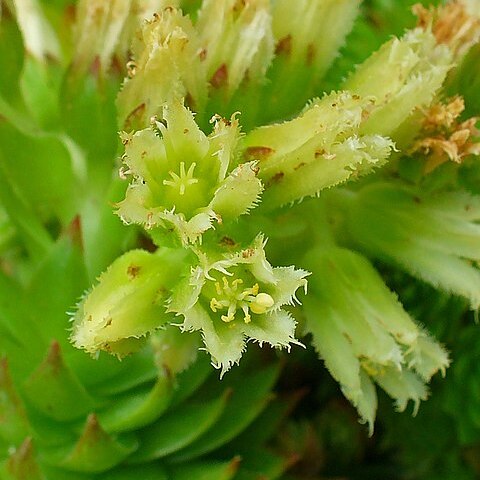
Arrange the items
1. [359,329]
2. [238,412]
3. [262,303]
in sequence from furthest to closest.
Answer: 1. [238,412]
2. [359,329]
3. [262,303]

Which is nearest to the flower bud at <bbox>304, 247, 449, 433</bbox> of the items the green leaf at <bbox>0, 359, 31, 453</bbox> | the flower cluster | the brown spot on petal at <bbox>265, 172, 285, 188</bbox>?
the flower cluster

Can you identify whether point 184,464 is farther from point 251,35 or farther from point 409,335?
point 251,35

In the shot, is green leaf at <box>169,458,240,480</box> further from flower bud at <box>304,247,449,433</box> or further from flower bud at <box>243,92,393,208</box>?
flower bud at <box>243,92,393,208</box>

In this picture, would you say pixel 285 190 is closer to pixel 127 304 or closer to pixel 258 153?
pixel 258 153

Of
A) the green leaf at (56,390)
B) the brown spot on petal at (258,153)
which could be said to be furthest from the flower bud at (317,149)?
the green leaf at (56,390)

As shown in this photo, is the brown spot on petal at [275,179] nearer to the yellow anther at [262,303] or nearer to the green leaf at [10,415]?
the yellow anther at [262,303]

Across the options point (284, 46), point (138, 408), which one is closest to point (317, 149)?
point (284, 46)

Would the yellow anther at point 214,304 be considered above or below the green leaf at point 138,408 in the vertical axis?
above
